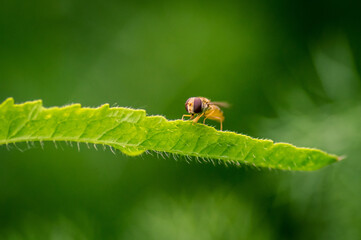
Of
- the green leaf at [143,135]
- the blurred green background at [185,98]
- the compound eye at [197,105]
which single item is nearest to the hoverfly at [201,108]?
the compound eye at [197,105]

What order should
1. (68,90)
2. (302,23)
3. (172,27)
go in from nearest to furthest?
1. (302,23)
2. (68,90)
3. (172,27)

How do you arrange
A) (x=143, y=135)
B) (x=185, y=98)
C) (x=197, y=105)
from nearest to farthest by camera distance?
(x=143, y=135)
(x=197, y=105)
(x=185, y=98)

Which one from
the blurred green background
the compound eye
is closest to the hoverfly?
the compound eye

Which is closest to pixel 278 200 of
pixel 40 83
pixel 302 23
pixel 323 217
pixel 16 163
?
pixel 323 217

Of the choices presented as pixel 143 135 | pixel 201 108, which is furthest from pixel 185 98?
pixel 143 135

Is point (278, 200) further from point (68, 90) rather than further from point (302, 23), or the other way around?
point (68, 90)

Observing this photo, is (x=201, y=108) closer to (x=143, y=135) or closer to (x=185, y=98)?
(x=143, y=135)

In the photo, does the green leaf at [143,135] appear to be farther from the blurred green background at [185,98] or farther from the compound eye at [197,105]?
the blurred green background at [185,98]
